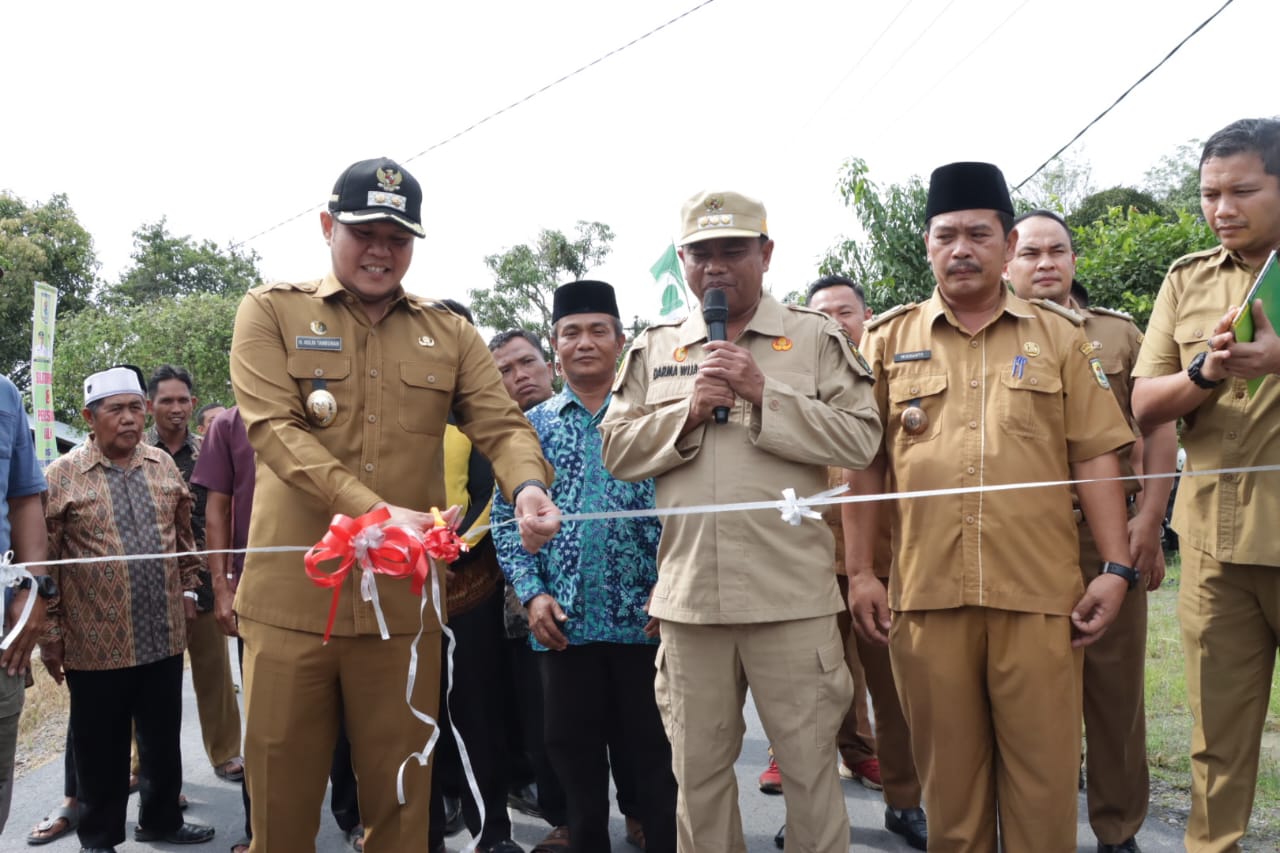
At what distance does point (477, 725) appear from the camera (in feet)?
13.9

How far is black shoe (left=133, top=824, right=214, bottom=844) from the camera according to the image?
449 cm

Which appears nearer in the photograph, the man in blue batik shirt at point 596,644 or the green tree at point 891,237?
the man in blue batik shirt at point 596,644

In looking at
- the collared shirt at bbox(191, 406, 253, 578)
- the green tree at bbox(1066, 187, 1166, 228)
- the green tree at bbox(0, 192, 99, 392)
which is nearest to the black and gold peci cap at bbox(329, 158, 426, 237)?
the collared shirt at bbox(191, 406, 253, 578)

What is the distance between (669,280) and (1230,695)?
31.3ft

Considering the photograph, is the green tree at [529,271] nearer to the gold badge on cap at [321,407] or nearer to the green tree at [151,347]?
the green tree at [151,347]

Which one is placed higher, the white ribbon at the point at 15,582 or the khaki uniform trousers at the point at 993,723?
the white ribbon at the point at 15,582

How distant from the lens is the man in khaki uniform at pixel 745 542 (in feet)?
9.43

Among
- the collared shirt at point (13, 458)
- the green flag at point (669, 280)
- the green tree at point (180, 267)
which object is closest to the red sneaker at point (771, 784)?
the collared shirt at point (13, 458)

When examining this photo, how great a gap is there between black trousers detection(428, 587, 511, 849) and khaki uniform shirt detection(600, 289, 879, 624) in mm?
1504

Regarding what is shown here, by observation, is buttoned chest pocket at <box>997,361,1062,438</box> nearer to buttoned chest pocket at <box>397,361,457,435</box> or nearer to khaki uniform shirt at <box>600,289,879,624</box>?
khaki uniform shirt at <box>600,289,879,624</box>

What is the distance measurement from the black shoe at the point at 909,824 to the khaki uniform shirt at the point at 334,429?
2.26 metres

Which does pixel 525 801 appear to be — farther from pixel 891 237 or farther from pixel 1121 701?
pixel 891 237

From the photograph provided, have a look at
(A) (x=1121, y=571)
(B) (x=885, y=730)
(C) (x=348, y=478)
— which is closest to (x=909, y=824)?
(B) (x=885, y=730)

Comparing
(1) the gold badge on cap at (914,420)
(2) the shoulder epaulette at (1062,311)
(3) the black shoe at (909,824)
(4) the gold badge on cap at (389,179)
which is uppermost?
(4) the gold badge on cap at (389,179)
